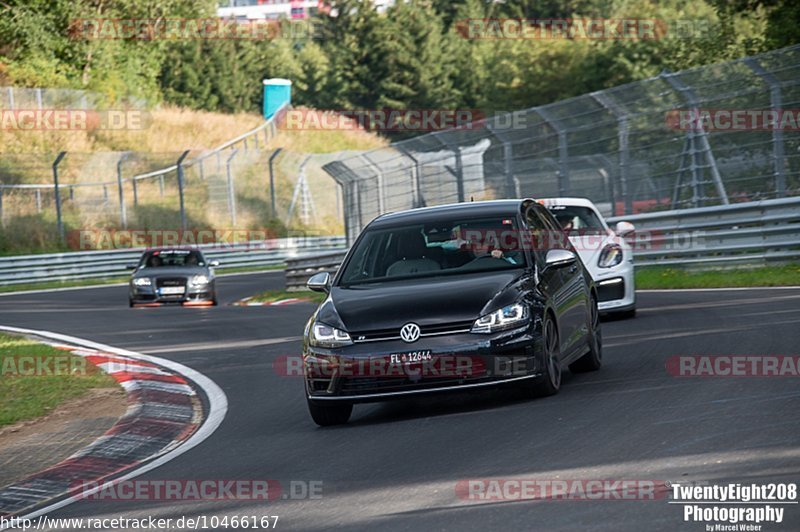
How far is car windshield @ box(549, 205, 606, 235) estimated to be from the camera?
16.5 m

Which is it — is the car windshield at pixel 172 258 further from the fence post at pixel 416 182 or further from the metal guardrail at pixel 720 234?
the metal guardrail at pixel 720 234

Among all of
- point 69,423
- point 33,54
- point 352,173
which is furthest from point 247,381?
point 33,54

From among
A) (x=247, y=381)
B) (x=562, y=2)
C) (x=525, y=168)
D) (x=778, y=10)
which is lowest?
(x=247, y=381)

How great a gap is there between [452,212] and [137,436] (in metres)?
2.94

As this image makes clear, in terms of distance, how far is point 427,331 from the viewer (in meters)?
9.02

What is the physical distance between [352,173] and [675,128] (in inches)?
463

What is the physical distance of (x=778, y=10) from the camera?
32.2 meters

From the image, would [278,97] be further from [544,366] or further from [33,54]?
[544,366]

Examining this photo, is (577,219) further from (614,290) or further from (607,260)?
(614,290)

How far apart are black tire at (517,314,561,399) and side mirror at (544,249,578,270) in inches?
21.6

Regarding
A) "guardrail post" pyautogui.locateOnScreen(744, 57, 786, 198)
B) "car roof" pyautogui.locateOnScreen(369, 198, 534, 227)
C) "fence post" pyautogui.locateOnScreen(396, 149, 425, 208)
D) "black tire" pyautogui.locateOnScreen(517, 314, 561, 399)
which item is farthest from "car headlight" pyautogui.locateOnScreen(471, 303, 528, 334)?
"fence post" pyautogui.locateOnScreen(396, 149, 425, 208)

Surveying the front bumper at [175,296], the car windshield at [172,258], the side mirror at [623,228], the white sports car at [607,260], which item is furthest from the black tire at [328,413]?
the car windshield at [172,258]

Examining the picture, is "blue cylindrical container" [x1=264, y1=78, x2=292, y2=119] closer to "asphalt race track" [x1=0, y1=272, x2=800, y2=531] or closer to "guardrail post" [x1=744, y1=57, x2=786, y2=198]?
"guardrail post" [x1=744, y1=57, x2=786, y2=198]

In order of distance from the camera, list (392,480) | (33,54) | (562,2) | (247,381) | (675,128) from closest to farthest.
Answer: (392,480)
(247,381)
(675,128)
(33,54)
(562,2)
